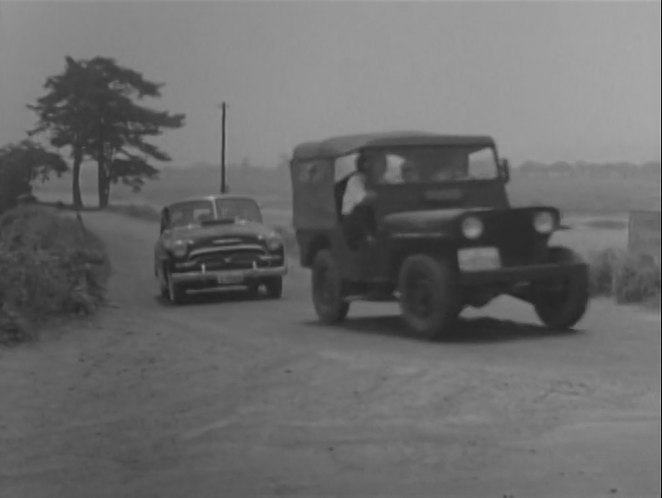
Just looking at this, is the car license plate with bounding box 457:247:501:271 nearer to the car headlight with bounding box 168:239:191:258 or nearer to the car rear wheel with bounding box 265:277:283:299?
the car rear wheel with bounding box 265:277:283:299

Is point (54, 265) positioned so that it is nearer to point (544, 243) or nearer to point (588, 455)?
→ point (544, 243)

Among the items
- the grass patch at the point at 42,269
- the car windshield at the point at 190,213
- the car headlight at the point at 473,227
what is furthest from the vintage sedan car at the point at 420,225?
the grass patch at the point at 42,269

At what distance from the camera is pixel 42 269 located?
1208 mm

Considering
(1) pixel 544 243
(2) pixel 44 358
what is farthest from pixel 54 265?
(1) pixel 544 243

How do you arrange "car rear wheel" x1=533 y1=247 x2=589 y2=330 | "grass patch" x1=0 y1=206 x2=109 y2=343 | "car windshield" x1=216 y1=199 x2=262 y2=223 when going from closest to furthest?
"grass patch" x1=0 y1=206 x2=109 y2=343
"car windshield" x1=216 y1=199 x2=262 y2=223
"car rear wheel" x1=533 y1=247 x2=589 y2=330

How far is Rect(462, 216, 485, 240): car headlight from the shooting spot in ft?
4.32

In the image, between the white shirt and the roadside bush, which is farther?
the roadside bush

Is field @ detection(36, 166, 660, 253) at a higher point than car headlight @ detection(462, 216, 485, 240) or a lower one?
higher

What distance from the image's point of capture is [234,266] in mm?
1270

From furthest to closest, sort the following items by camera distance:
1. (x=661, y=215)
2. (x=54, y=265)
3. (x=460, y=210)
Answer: (x=661, y=215), (x=460, y=210), (x=54, y=265)

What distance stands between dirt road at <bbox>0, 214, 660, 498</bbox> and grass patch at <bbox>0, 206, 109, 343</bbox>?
3cm

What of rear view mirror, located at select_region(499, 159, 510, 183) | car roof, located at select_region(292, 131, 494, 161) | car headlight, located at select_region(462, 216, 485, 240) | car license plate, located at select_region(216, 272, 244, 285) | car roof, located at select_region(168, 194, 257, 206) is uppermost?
car roof, located at select_region(292, 131, 494, 161)

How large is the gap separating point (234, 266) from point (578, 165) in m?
0.51

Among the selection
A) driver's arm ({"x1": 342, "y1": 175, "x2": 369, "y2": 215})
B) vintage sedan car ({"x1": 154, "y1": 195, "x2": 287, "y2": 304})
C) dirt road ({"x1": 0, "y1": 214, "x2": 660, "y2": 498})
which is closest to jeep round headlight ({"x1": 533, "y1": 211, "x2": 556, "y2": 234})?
dirt road ({"x1": 0, "y1": 214, "x2": 660, "y2": 498})
